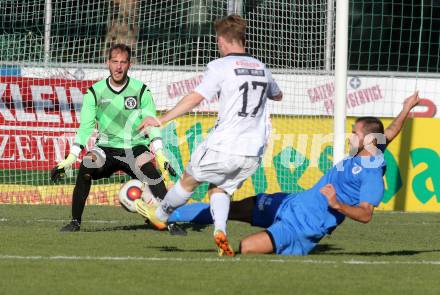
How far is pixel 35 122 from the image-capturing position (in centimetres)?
1569

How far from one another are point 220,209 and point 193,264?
0.72 meters

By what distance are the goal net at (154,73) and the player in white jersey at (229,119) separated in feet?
21.9

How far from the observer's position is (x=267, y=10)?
16.6 metres

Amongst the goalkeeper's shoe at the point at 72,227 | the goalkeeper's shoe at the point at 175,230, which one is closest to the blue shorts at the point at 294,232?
the goalkeeper's shoe at the point at 175,230

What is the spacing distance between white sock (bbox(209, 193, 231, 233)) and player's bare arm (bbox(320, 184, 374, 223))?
2.71ft

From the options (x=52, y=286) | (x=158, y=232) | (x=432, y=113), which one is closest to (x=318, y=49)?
(x=432, y=113)

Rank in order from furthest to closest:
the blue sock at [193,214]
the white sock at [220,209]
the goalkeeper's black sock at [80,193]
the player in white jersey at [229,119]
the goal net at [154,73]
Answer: the goal net at [154,73] → the goalkeeper's black sock at [80,193] → the blue sock at [193,214] → the player in white jersey at [229,119] → the white sock at [220,209]

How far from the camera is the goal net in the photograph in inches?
610

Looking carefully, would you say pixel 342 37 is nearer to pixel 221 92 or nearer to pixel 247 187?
pixel 247 187

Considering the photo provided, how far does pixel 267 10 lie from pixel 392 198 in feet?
11.7

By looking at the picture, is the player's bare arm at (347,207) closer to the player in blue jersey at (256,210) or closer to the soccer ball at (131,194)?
the player in blue jersey at (256,210)

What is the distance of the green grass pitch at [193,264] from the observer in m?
6.86

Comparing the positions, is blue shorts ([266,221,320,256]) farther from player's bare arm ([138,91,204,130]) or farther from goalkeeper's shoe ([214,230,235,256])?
player's bare arm ([138,91,204,130])

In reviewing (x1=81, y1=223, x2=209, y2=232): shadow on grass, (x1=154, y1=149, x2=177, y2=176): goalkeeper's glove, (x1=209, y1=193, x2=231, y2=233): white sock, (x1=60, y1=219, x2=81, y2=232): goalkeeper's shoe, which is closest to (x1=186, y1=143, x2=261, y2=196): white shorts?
(x1=209, y1=193, x2=231, y2=233): white sock
